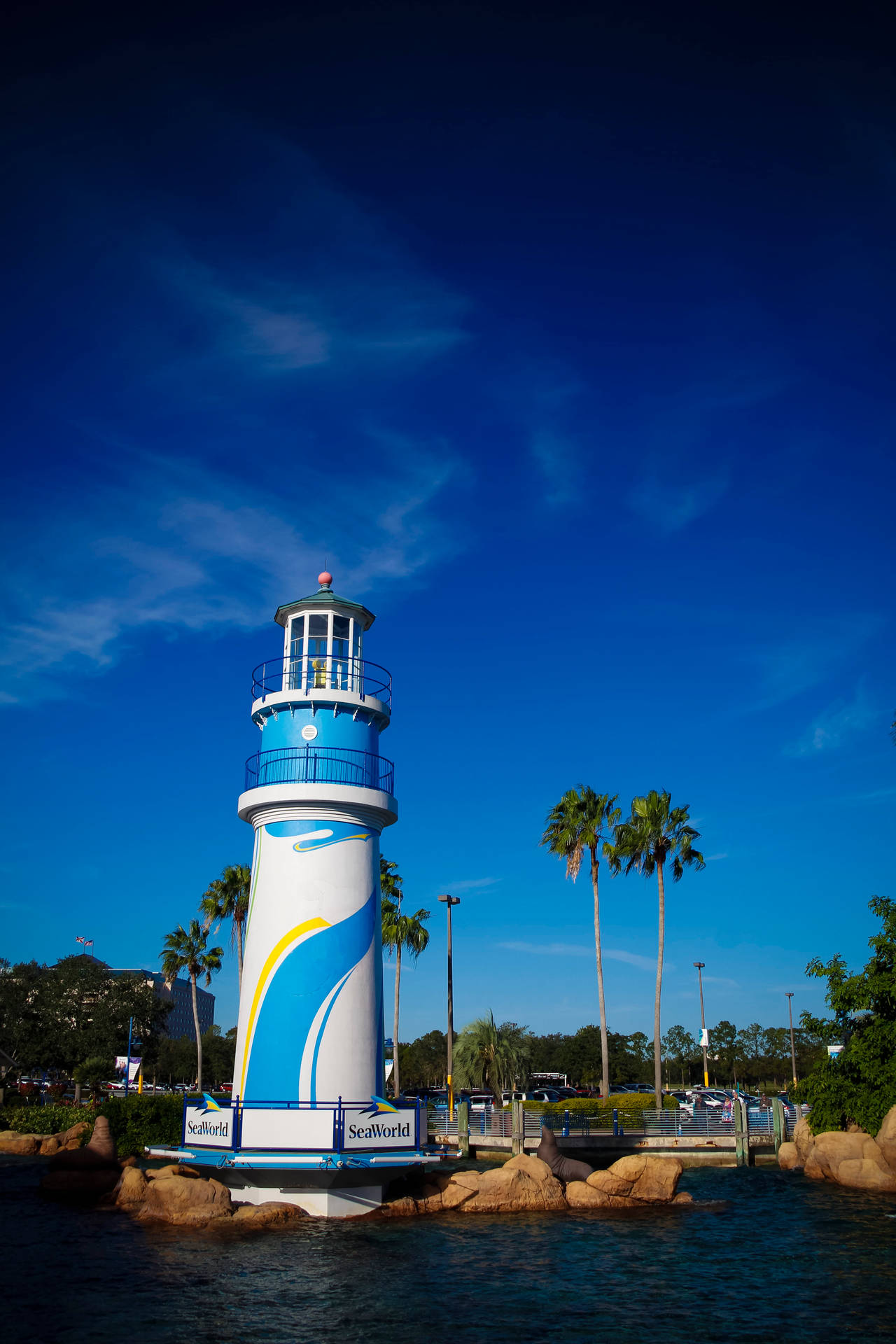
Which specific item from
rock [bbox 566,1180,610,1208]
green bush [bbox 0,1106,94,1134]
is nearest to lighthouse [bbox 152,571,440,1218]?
rock [bbox 566,1180,610,1208]

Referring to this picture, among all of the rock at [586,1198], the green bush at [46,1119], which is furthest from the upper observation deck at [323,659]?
the green bush at [46,1119]

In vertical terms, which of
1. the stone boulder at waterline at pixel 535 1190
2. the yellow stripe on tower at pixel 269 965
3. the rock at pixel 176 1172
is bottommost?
the stone boulder at waterline at pixel 535 1190

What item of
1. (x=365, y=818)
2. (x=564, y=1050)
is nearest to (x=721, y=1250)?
(x=365, y=818)

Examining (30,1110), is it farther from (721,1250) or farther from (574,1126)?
(721,1250)

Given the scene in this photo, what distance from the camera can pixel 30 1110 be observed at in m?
45.1

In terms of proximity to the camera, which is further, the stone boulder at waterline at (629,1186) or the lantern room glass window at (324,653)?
the lantern room glass window at (324,653)

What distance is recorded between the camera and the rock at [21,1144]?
40625 millimetres

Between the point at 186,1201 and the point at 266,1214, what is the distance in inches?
74.3

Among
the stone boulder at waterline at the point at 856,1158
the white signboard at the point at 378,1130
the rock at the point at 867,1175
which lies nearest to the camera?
the white signboard at the point at 378,1130

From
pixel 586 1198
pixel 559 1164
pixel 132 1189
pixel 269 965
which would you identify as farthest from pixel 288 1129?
pixel 559 1164

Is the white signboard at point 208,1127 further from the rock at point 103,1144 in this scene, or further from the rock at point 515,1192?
the rock at point 103,1144

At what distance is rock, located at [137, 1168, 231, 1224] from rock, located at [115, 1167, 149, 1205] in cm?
259

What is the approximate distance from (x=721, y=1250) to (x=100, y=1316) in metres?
12.4

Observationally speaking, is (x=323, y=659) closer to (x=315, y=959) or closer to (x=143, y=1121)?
(x=315, y=959)
